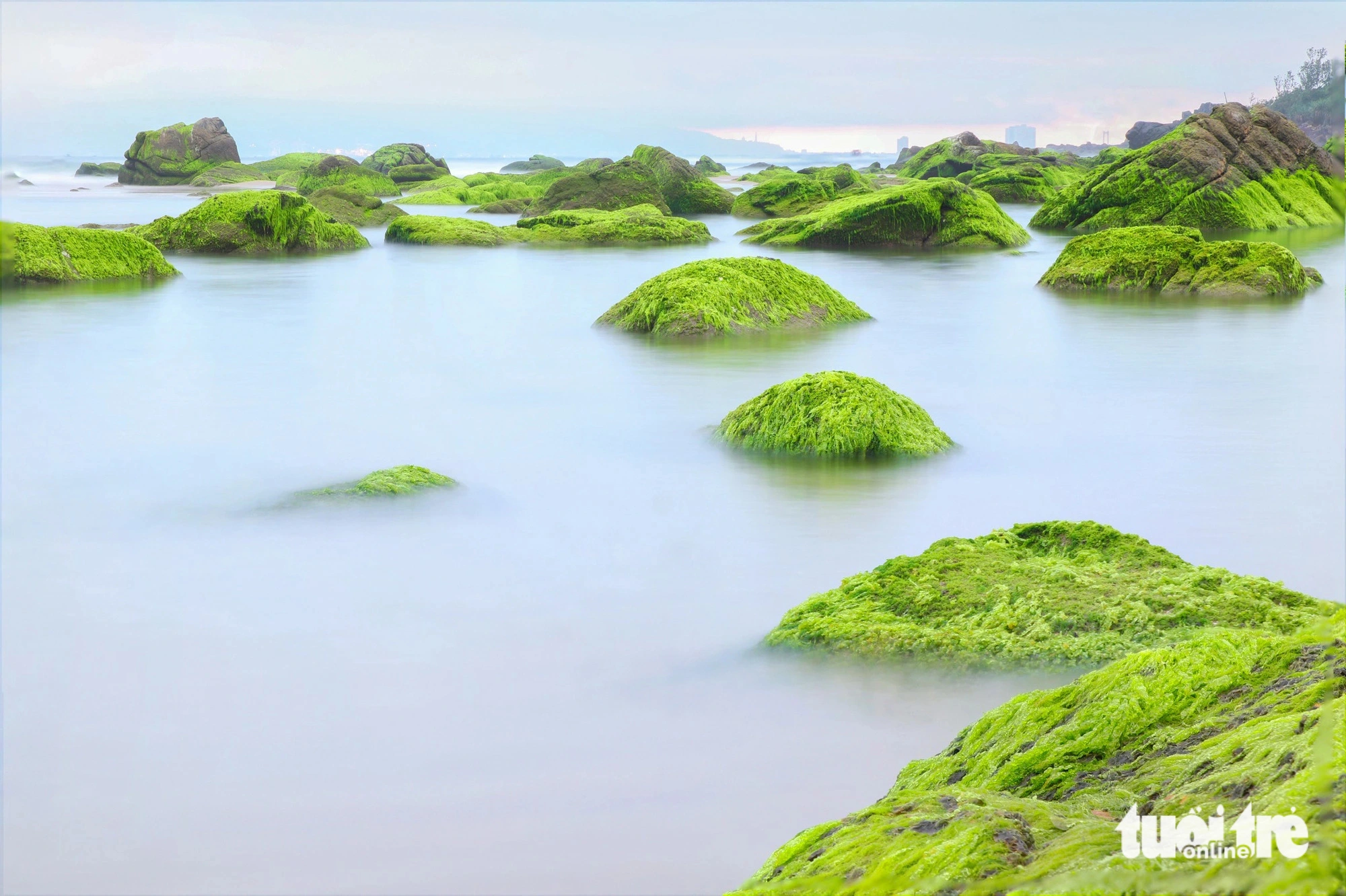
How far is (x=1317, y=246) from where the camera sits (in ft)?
84.9

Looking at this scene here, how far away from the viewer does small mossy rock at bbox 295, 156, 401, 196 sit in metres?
52.8

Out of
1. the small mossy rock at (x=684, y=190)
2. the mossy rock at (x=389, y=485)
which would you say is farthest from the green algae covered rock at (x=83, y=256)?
the small mossy rock at (x=684, y=190)

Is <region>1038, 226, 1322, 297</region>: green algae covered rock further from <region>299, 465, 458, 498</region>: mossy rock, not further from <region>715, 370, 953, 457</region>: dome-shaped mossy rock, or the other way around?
<region>299, 465, 458, 498</region>: mossy rock

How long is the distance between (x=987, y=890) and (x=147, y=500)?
8215 mm

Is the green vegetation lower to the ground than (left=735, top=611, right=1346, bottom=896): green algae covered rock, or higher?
higher

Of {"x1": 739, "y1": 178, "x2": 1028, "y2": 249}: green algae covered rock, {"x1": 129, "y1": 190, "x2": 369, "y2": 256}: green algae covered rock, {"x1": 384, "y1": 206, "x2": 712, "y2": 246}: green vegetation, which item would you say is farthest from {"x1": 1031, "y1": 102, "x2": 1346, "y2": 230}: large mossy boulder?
{"x1": 129, "y1": 190, "x2": 369, "y2": 256}: green algae covered rock

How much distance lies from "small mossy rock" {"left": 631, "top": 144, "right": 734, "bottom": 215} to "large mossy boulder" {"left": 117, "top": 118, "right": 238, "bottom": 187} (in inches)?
1086

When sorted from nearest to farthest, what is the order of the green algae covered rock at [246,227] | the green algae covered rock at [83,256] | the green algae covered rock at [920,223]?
the green algae covered rock at [83,256] → the green algae covered rock at [246,227] → the green algae covered rock at [920,223]

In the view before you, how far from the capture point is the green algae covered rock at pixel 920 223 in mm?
27516

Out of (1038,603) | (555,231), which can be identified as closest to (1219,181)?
(555,231)

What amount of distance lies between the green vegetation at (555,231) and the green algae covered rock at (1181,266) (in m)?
12.6

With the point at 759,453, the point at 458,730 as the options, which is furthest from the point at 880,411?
the point at 458,730

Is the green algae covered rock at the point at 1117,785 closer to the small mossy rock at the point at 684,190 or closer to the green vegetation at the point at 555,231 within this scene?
the green vegetation at the point at 555,231

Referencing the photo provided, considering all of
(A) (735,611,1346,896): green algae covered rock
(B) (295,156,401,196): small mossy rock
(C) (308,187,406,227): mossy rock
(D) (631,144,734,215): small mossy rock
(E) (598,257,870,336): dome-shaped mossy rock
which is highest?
(B) (295,156,401,196): small mossy rock
